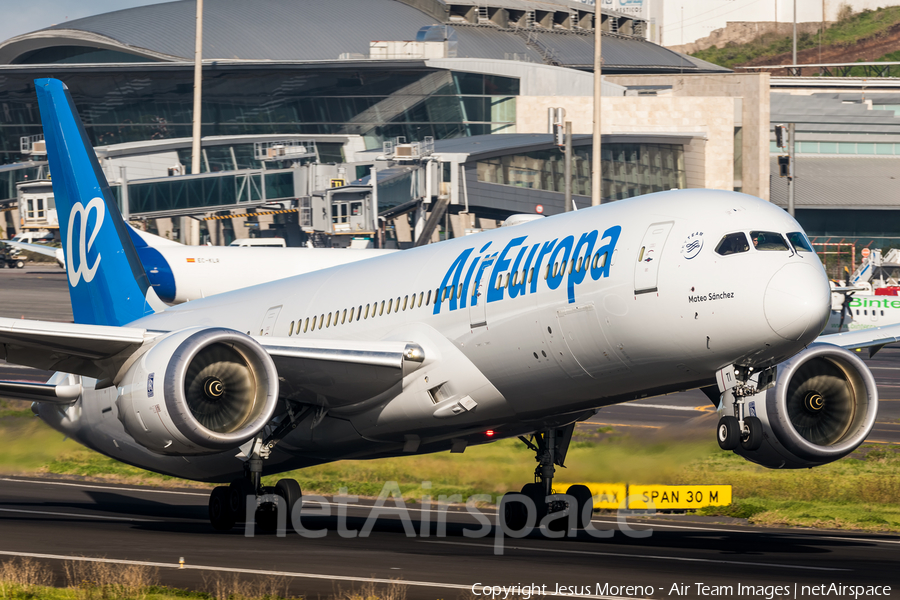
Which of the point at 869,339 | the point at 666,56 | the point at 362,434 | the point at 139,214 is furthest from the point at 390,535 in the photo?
the point at 666,56

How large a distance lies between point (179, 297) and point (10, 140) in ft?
278

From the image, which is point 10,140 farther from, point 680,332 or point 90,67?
point 680,332

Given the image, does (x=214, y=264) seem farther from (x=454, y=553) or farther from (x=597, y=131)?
(x=454, y=553)

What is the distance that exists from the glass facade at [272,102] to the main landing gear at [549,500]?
96.7 meters

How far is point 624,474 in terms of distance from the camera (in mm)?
31297

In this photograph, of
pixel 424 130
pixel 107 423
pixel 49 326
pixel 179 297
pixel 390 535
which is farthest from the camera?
pixel 424 130

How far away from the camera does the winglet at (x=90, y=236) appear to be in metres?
28.8

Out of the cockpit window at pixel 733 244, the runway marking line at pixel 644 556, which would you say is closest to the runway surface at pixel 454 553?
the runway marking line at pixel 644 556

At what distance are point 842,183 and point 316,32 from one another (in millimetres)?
62902

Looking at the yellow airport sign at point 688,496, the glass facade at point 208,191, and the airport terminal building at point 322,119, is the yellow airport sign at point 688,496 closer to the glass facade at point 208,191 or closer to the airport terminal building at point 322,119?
the airport terminal building at point 322,119

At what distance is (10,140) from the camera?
126250 millimetres

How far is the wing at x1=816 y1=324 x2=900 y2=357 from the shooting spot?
77.5 ft

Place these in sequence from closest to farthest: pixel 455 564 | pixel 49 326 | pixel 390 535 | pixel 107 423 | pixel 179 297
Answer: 1. pixel 455 564
2. pixel 49 326
3. pixel 390 535
4. pixel 107 423
5. pixel 179 297

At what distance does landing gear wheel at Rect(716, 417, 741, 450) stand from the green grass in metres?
10.2
